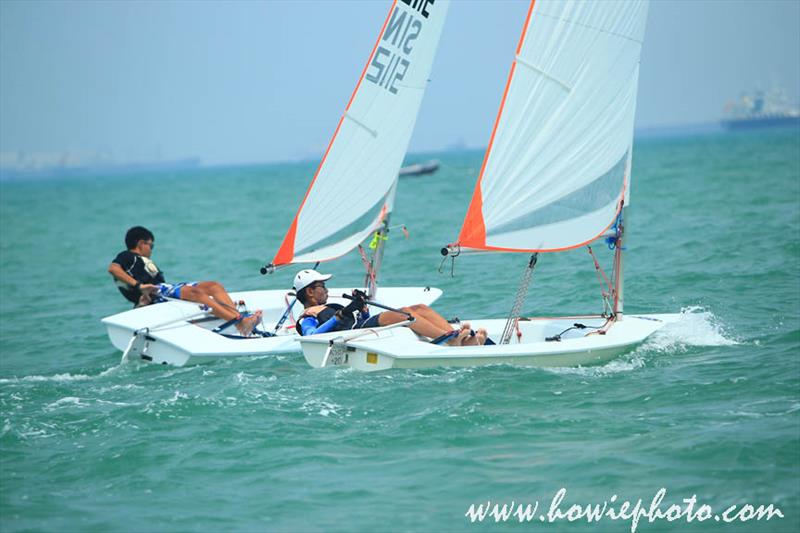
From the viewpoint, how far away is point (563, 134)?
7.95 meters

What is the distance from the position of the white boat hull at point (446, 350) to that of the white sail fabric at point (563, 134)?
0.86 metres

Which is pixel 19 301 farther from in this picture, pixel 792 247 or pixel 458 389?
pixel 792 247

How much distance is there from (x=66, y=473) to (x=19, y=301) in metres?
9.69

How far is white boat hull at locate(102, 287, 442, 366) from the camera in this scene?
27.9ft

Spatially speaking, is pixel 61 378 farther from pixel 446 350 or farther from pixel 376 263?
pixel 446 350

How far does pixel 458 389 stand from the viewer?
23.7 feet

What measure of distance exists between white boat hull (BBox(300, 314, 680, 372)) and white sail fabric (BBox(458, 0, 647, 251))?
33.9 inches

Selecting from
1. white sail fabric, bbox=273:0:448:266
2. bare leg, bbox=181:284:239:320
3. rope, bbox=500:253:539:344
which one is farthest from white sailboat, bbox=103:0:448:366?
rope, bbox=500:253:539:344

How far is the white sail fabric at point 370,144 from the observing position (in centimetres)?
990

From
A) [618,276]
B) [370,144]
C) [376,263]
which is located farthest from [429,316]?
[370,144]

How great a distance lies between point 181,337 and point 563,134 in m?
3.93

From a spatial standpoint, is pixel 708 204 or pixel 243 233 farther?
pixel 243 233

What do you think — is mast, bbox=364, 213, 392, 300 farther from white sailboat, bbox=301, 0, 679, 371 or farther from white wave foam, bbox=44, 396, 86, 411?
white wave foam, bbox=44, 396, 86, 411

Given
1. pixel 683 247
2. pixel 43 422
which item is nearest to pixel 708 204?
pixel 683 247
